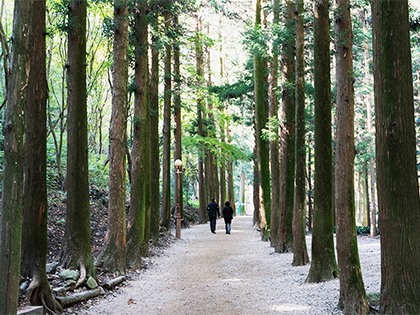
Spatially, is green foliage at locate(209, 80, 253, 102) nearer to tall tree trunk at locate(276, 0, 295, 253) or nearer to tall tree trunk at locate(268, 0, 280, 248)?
tall tree trunk at locate(268, 0, 280, 248)

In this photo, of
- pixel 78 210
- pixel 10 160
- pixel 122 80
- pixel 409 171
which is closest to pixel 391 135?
pixel 409 171

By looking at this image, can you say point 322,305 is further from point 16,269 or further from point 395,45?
point 16,269

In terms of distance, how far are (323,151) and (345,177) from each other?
1.76 m

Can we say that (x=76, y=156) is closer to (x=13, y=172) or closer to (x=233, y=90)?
(x=13, y=172)

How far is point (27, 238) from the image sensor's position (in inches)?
265

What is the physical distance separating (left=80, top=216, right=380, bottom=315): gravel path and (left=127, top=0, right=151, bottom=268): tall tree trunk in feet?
3.62

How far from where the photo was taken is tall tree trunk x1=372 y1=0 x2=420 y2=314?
15.7ft

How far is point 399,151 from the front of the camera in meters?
4.81

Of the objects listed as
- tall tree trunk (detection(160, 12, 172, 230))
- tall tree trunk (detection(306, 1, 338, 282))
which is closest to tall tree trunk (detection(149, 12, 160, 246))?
tall tree trunk (detection(160, 12, 172, 230))

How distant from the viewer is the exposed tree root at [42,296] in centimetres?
621

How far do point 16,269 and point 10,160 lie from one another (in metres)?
1.19

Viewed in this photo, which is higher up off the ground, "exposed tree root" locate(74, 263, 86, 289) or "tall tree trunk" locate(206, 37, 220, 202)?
"tall tree trunk" locate(206, 37, 220, 202)

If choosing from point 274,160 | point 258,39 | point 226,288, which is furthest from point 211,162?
point 226,288

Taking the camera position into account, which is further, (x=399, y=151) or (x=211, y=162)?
(x=211, y=162)
